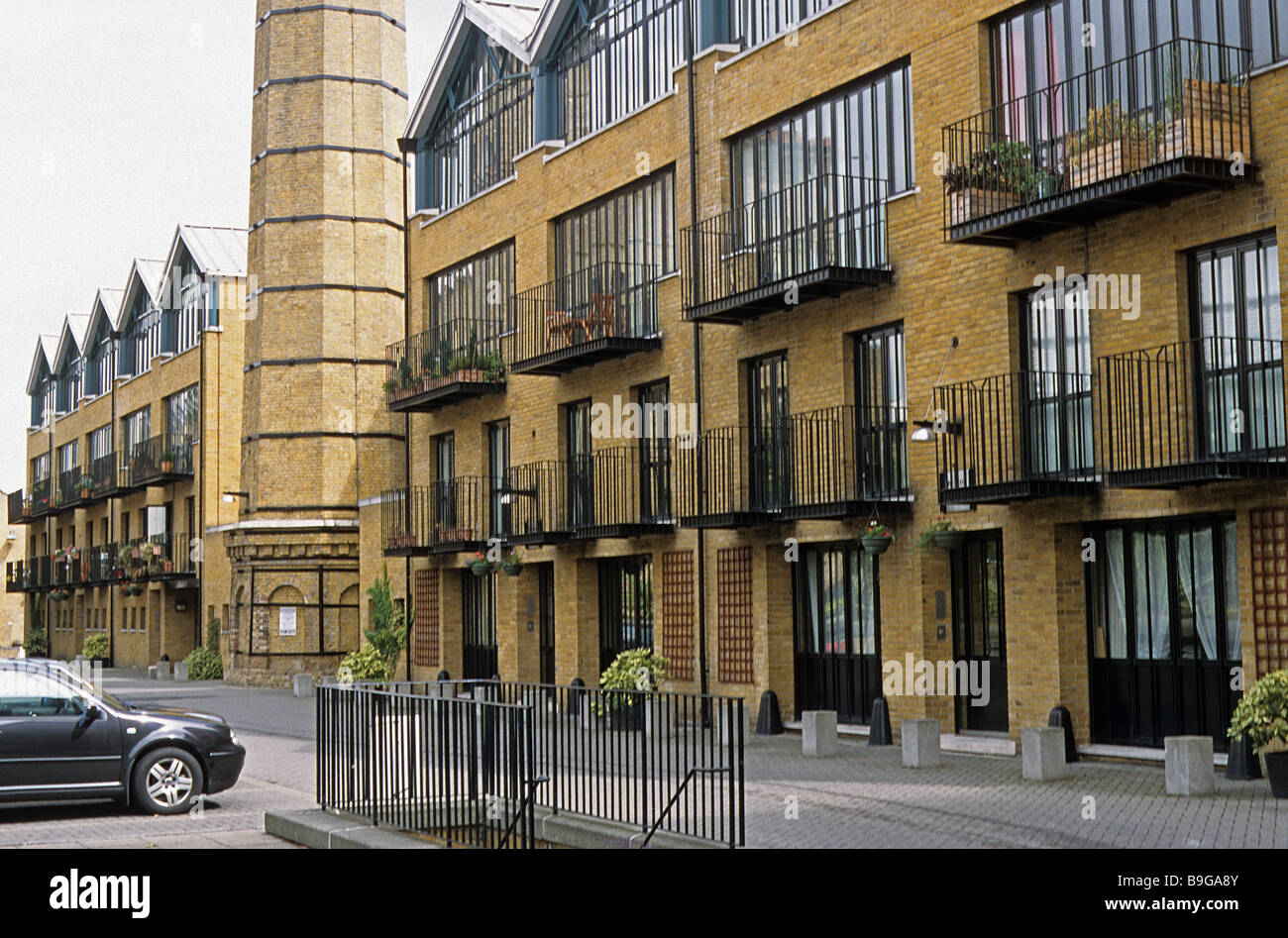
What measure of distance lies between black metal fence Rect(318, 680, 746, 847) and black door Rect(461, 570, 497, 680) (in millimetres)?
17943

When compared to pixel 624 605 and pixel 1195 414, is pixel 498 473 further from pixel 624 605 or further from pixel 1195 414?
pixel 1195 414

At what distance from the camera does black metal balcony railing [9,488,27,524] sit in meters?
66.5

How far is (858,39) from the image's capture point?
20.1m

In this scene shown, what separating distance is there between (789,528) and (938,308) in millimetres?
4073

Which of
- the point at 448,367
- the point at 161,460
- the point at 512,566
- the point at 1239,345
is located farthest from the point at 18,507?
the point at 1239,345

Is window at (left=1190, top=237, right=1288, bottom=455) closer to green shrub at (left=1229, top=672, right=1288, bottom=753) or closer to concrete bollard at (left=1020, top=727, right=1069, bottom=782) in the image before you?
green shrub at (left=1229, top=672, right=1288, bottom=753)

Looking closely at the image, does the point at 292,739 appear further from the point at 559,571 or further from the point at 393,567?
the point at 393,567

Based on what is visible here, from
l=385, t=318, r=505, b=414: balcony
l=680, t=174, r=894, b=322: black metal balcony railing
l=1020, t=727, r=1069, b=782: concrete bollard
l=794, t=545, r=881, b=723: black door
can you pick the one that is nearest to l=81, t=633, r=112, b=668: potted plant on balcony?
l=385, t=318, r=505, b=414: balcony

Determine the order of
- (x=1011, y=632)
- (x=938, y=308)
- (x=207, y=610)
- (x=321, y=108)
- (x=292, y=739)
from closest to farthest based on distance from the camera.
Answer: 1. (x=1011, y=632)
2. (x=938, y=308)
3. (x=292, y=739)
4. (x=321, y=108)
5. (x=207, y=610)

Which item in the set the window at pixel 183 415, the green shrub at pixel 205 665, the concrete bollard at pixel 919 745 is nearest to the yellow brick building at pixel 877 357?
the concrete bollard at pixel 919 745

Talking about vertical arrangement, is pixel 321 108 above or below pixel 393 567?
above

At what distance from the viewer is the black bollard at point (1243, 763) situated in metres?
14.2

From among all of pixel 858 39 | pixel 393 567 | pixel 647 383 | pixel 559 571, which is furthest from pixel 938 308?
pixel 393 567

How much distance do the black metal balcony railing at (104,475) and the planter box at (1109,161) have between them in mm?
42219
